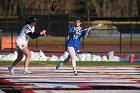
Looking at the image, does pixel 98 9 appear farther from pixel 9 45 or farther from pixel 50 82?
pixel 50 82

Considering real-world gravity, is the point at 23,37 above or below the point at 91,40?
above

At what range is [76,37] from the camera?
17.6 metres

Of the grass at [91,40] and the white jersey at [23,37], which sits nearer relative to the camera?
the white jersey at [23,37]

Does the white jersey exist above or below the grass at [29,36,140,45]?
above

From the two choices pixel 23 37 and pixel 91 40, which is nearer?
pixel 23 37

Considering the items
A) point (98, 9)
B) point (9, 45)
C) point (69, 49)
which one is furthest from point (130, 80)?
point (98, 9)

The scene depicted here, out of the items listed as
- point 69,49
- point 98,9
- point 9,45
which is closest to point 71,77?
point 69,49

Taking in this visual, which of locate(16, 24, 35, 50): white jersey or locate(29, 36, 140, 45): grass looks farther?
locate(29, 36, 140, 45): grass

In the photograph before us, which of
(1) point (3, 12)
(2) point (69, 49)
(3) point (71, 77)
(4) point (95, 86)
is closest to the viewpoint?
(4) point (95, 86)

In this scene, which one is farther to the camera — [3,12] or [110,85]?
[3,12]

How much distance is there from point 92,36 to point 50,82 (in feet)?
125

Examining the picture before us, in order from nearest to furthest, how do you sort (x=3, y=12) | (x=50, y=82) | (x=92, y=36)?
(x=50, y=82), (x=92, y=36), (x=3, y=12)

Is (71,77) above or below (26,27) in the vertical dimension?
below

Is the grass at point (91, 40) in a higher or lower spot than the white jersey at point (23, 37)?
lower
